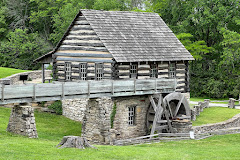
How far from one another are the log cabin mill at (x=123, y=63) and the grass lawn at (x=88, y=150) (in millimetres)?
2581

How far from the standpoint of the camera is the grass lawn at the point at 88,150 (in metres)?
16.4

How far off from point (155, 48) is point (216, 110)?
33.8ft

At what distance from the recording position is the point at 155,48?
94.9 ft

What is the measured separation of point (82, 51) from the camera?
94.0 ft

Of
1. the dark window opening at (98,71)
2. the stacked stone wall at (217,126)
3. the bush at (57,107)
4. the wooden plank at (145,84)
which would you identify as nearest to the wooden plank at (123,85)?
the wooden plank at (145,84)

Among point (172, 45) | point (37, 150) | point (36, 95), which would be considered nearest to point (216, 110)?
point (172, 45)

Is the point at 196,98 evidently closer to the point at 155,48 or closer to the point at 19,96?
the point at 155,48

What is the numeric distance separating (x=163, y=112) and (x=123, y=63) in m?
3.81

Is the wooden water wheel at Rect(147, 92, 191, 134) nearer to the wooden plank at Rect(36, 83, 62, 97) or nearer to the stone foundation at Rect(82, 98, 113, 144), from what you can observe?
the stone foundation at Rect(82, 98, 113, 144)

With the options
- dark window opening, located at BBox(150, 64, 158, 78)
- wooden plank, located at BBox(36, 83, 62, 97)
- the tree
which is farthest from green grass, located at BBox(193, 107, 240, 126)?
the tree

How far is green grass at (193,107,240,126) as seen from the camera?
3140 cm

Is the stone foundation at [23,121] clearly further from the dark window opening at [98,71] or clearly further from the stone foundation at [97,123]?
the dark window opening at [98,71]

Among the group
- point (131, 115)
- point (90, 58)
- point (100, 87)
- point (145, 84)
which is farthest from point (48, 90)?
point (90, 58)

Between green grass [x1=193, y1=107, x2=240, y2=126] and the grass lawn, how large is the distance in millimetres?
4123
